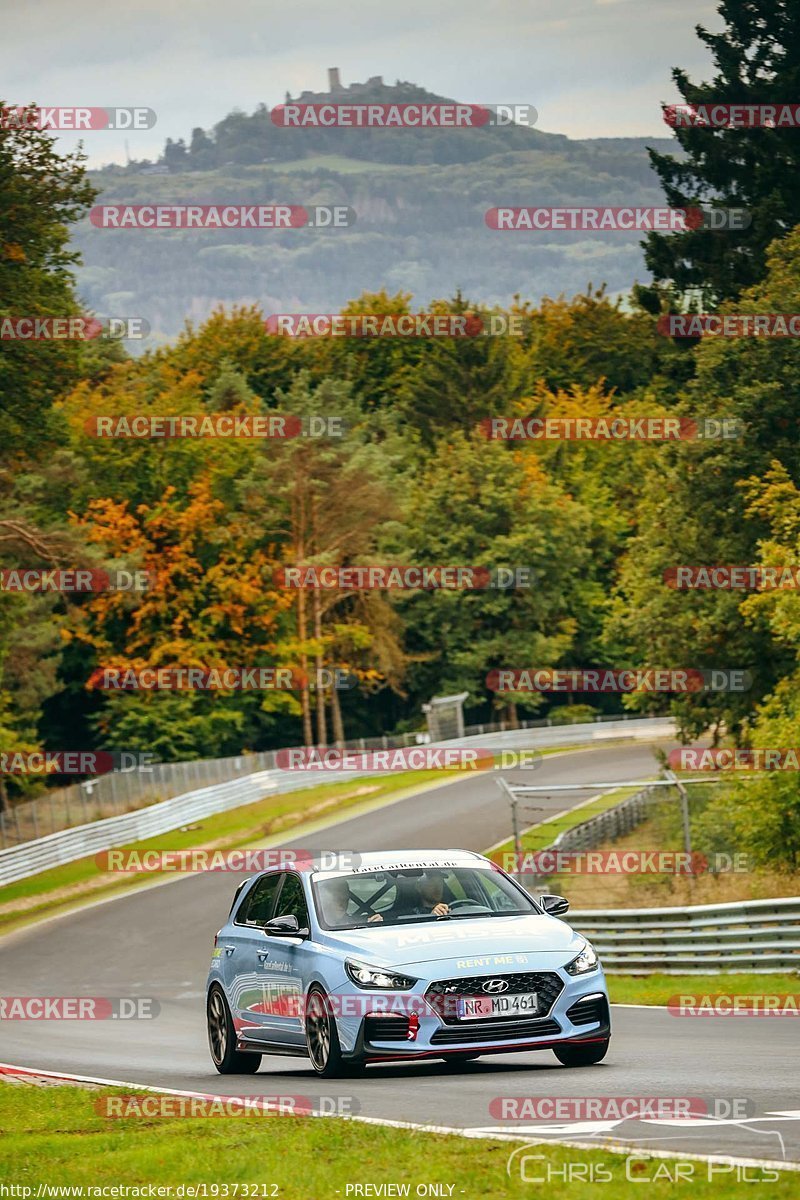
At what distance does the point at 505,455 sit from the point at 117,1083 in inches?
2976

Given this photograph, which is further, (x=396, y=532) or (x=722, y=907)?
(x=396, y=532)

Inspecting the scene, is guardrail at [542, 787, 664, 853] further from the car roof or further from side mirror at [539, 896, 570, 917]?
side mirror at [539, 896, 570, 917]

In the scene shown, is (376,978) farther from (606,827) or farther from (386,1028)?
(606,827)

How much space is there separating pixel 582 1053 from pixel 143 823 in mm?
44589

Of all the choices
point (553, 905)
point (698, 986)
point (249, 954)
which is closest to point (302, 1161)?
point (553, 905)

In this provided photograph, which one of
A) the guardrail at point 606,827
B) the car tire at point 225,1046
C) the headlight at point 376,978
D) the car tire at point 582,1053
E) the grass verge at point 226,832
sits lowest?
the grass verge at point 226,832

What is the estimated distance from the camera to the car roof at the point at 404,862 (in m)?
13.2

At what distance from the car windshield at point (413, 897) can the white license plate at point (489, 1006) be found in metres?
1.03

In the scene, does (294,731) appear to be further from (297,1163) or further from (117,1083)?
(297,1163)

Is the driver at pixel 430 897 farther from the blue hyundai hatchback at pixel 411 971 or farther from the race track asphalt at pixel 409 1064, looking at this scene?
the race track asphalt at pixel 409 1064

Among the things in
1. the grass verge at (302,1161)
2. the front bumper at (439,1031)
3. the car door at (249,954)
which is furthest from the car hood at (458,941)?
the grass verge at (302,1161)

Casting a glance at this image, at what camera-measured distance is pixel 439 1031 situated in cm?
1179

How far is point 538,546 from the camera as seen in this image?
86875mm

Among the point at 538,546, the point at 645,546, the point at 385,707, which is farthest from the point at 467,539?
the point at 645,546
